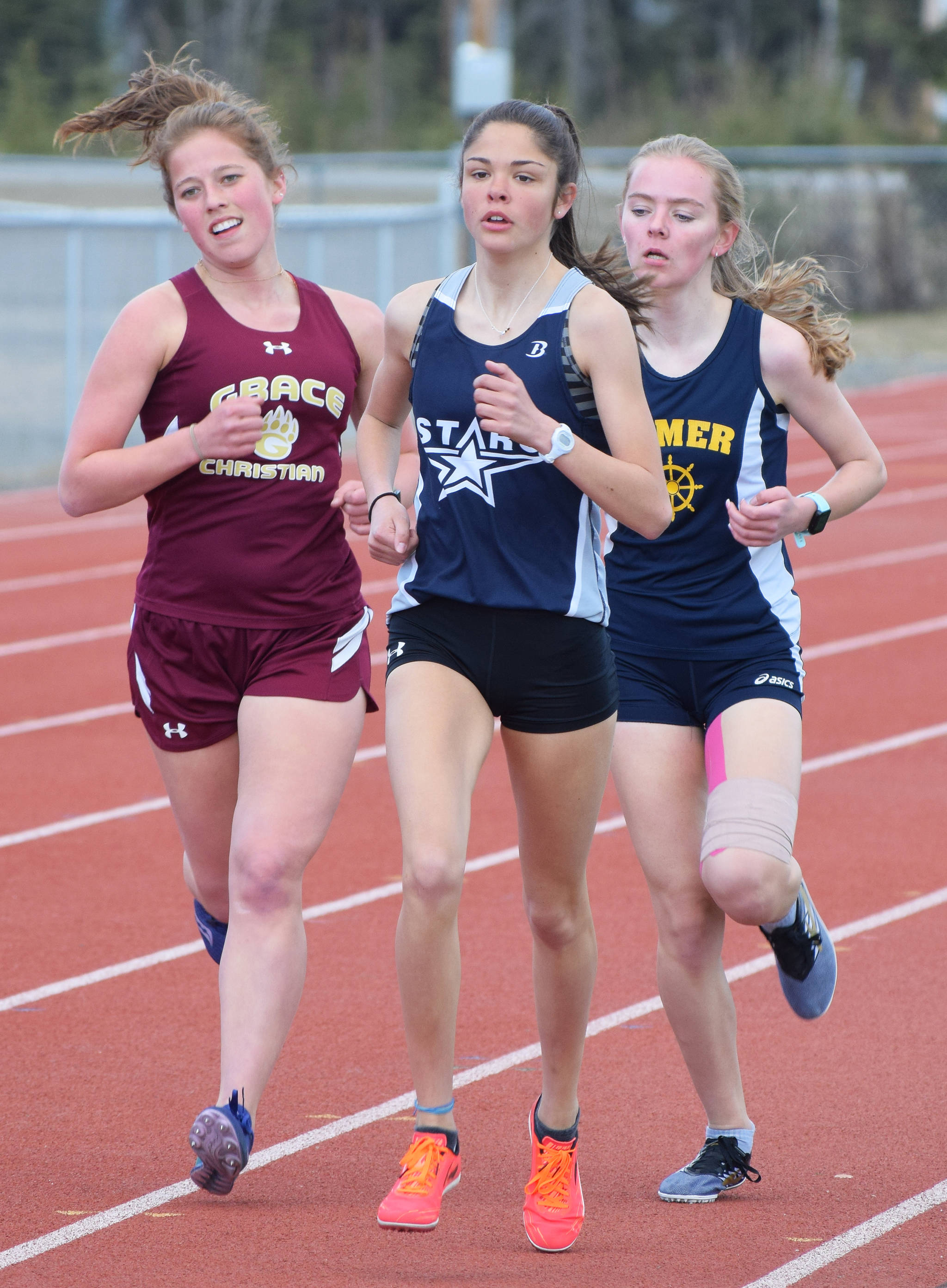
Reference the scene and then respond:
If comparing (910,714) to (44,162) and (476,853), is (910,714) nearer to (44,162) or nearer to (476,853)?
(476,853)

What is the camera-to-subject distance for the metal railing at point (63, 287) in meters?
16.2

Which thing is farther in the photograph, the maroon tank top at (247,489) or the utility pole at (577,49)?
the utility pole at (577,49)

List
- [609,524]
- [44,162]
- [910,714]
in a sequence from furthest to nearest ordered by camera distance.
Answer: [44,162] < [910,714] < [609,524]

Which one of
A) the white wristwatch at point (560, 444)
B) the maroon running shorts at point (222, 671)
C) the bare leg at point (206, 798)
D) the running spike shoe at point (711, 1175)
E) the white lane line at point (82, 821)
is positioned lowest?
the white lane line at point (82, 821)

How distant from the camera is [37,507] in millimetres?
14750

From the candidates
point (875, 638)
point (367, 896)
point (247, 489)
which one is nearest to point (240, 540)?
point (247, 489)

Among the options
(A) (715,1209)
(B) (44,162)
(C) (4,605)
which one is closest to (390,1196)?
(A) (715,1209)

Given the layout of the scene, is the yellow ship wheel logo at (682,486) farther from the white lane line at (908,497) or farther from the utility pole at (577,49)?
the utility pole at (577,49)

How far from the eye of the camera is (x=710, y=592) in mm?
3857

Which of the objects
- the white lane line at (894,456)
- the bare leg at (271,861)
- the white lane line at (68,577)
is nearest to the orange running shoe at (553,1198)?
the bare leg at (271,861)

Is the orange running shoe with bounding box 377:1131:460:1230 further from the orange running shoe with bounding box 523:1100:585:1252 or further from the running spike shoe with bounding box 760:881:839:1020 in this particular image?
the running spike shoe with bounding box 760:881:839:1020

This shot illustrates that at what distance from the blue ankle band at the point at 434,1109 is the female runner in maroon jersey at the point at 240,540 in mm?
313

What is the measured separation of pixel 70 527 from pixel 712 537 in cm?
1063

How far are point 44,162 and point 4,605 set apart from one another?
70.6 feet
